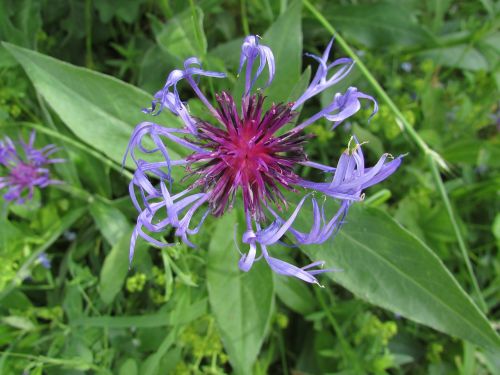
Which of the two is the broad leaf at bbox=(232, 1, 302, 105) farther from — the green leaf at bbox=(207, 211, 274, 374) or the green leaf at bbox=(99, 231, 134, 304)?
the green leaf at bbox=(99, 231, 134, 304)

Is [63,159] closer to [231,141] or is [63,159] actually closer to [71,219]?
[71,219]

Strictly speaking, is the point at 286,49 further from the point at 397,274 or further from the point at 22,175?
the point at 22,175

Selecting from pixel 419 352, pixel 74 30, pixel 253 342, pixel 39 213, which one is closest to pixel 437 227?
pixel 419 352

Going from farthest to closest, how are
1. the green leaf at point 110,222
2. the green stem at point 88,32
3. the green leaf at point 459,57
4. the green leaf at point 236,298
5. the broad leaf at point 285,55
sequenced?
the green leaf at point 459,57, the green stem at point 88,32, the green leaf at point 110,222, the broad leaf at point 285,55, the green leaf at point 236,298

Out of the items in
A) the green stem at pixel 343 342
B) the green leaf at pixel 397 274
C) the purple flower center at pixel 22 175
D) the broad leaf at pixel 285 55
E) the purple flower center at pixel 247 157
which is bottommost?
the green stem at pixel 343 342

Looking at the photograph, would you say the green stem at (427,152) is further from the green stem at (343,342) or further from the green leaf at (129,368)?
the green leaf at (129,368)

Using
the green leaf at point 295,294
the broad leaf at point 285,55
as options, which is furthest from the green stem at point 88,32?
the green leaf at point 295,294

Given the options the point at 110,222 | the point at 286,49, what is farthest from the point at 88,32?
the point at 286,49

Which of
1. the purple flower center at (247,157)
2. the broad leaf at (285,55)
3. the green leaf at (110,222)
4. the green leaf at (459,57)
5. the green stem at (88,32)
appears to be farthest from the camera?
the green leaf at (459,57)
